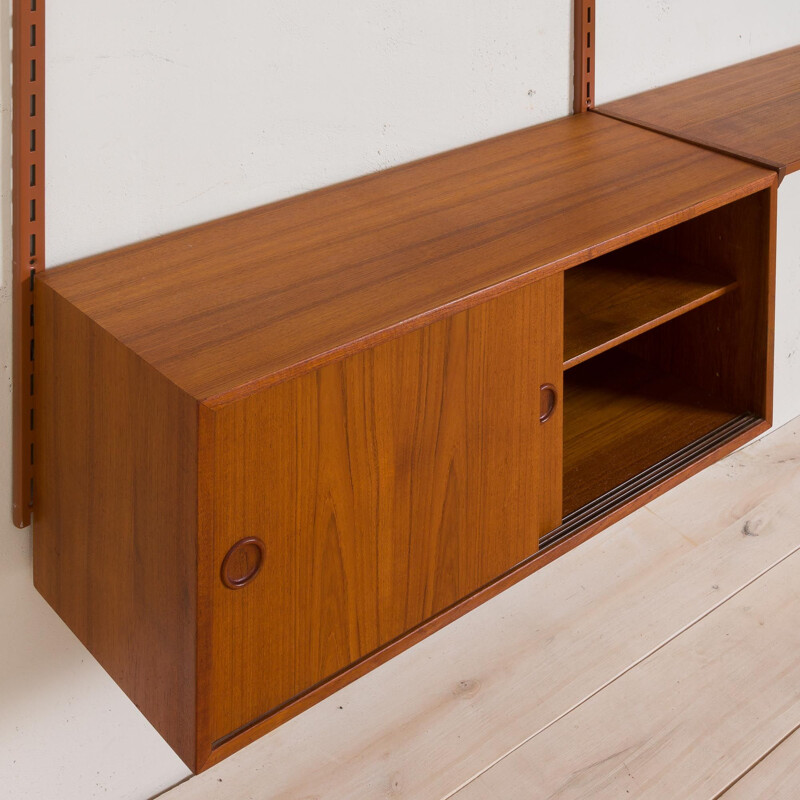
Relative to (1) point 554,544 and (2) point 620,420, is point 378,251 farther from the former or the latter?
(2) point 620,420

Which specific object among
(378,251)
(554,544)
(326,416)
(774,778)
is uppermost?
(378,251)

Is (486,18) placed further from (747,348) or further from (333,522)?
(333,522)

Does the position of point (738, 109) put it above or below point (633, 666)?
above

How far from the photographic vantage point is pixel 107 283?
1.26 metres

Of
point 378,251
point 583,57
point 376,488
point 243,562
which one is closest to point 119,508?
point 243,562

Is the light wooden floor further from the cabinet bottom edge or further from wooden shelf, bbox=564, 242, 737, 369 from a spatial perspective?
wooden shelf, bbox=564, 242, 737, 369

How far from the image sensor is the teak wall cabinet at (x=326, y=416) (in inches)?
43.9

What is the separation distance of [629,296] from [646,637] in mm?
705

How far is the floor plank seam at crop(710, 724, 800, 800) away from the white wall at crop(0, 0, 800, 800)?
0.82 metres

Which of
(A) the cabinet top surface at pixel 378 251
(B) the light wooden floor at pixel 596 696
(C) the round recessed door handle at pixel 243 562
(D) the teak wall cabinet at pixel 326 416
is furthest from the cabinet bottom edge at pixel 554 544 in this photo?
(B) the light wooden floor at pixel 596 696

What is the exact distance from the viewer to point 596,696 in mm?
1938

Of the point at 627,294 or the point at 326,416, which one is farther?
the point at 627,294

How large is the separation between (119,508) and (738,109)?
3.73 ft

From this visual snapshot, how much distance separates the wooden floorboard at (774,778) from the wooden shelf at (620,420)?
535 millimetres
